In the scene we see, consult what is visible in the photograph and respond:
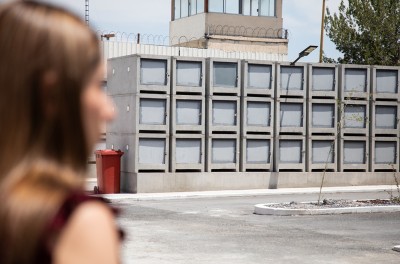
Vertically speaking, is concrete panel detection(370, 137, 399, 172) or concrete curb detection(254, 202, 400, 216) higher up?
concrete panel detection(370, 137, 399, 172)

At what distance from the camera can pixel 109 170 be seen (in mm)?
22234

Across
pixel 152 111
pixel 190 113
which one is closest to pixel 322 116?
pixel 190 113

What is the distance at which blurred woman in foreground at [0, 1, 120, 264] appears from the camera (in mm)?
1280

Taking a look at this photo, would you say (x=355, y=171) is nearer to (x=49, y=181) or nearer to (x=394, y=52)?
(x=49, y=181)

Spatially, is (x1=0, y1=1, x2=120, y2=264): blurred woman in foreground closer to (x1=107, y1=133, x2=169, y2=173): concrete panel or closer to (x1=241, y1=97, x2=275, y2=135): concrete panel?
(x1=107, y1=133, x2=169, y2=173): concrete panel

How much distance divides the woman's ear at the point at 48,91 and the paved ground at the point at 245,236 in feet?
26.3

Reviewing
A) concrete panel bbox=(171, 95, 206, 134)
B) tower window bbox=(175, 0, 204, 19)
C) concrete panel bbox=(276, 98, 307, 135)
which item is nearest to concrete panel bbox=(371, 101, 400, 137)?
concrete panel bbox=(276, 98, 307, 135)

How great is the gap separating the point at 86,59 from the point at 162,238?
11870 mm

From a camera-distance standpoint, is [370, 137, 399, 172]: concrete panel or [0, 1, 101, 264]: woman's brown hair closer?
[0, 1, 101, 264]: woman's brown hair

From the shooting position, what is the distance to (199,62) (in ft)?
77.4

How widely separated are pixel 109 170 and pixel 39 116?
21.0 m

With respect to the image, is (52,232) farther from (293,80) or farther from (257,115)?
(293,80)

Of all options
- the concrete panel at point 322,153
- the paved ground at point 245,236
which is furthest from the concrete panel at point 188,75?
the paved ground at point 245,236

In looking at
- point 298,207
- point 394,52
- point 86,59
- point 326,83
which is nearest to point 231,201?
point 298,207
